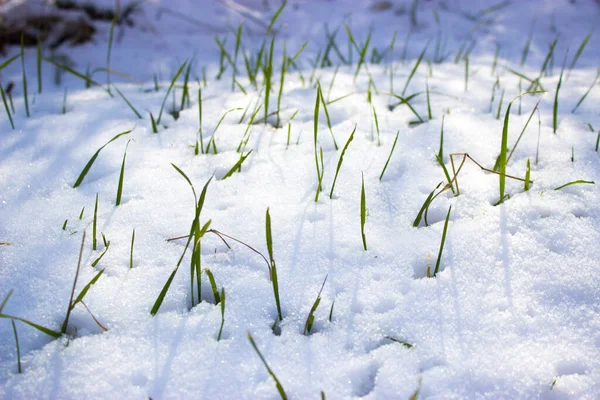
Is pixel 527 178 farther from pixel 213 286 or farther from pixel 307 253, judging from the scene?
pixel 213 286

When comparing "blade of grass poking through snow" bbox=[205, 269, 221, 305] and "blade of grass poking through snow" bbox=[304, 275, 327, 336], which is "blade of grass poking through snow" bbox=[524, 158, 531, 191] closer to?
"blade of grass poking through snow" bbox=[304, 275, 327, 336]

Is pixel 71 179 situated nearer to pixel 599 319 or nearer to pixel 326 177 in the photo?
pixel 326 177

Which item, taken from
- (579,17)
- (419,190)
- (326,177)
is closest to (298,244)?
(326,177)

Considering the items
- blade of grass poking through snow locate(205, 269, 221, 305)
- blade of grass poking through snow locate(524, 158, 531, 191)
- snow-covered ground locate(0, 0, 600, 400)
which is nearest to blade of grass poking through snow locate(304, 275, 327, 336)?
snow-covered ground locate(0, 0, 600, 400)

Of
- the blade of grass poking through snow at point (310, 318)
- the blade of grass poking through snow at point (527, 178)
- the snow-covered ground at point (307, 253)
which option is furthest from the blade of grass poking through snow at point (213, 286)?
the blade of grass poking through snow at point (527, 178)

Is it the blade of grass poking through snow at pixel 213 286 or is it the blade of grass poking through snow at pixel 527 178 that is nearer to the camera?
the blade of grass poking through snow at pixel 213 286

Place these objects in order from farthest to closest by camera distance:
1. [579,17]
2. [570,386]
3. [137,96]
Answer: [579,17] < [137,96] < [570,386]

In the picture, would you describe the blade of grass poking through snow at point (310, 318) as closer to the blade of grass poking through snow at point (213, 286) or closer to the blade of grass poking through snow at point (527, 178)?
the blade of grass poking through snow at point (213, 286)

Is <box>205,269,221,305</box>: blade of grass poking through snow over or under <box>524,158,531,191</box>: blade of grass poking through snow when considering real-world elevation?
under
